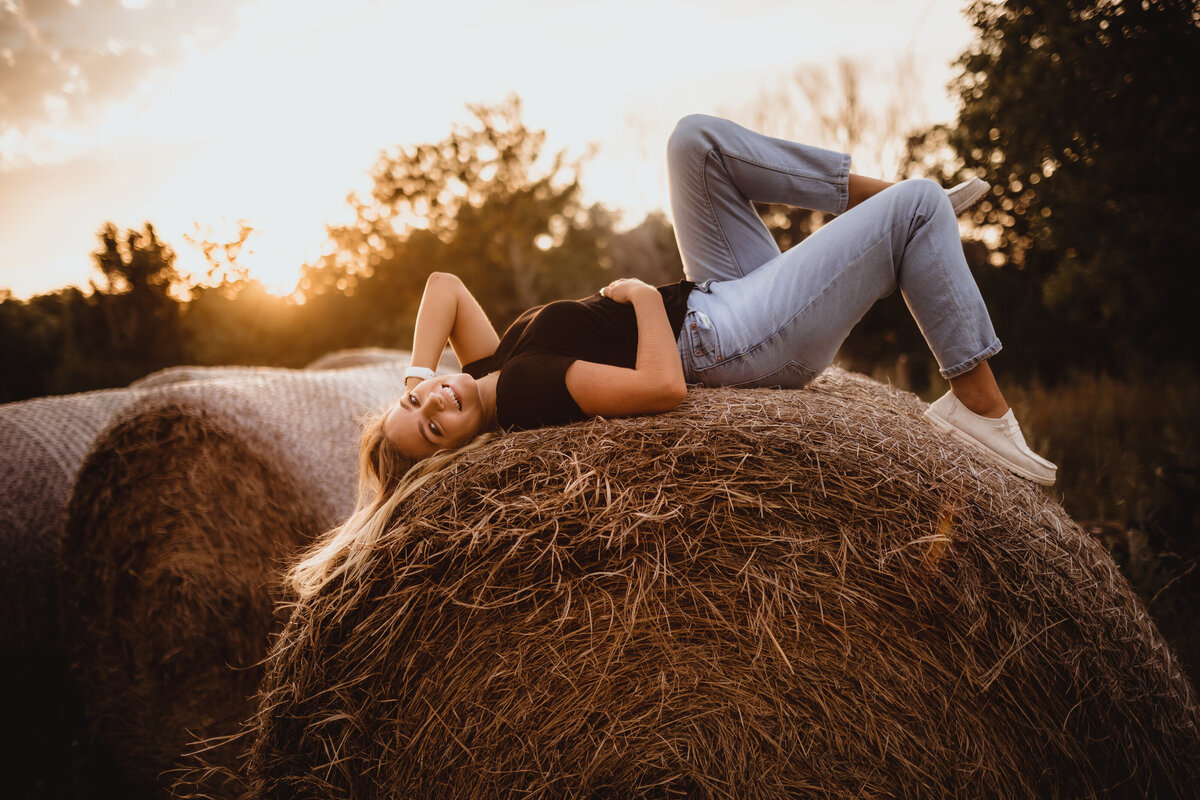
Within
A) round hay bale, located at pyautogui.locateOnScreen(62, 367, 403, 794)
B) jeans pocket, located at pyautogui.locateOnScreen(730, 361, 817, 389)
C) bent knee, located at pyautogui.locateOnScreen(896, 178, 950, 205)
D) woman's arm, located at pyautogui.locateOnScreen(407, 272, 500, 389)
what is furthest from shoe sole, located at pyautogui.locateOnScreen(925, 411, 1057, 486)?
round hay bale, located at pyautogui.locateOnScreen(62, 367, 403, 794)

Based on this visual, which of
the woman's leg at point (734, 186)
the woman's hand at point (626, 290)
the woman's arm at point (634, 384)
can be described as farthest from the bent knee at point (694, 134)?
the woman's arm at point (634, 384)

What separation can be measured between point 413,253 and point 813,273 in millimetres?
24982

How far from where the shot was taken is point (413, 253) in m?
25.5

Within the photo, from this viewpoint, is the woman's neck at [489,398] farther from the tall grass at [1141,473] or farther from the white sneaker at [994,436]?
the tall grass at [1141,473]

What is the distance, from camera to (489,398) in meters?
2.46

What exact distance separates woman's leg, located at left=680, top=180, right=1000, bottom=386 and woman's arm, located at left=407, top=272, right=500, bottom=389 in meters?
1.00

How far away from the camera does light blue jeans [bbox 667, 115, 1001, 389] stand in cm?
225

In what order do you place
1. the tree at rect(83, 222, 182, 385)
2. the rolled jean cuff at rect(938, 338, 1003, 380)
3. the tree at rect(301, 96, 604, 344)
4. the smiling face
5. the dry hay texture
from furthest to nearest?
the tree at rect(301, 96, 604, 344) → the tree at rect(83, 222, 182, 385) → the smiling face → the rolled jean cuff at rect(938, 338, 1003, 380) → the dry hay texture

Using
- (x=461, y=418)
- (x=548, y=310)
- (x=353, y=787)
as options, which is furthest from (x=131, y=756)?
(x=548, y=310)

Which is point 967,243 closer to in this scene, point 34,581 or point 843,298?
point 843,298

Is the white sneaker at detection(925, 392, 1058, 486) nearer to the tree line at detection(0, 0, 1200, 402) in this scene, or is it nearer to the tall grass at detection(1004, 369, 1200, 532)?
the tall grass at detection(1004, 369, 1200, 532)

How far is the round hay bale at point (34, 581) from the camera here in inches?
138

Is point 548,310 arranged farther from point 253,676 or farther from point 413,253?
point 413,253

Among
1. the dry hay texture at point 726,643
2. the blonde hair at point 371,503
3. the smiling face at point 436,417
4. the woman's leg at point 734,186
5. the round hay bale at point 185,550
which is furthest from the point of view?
the round hay bale at point 185,550
